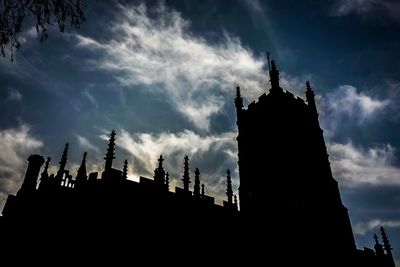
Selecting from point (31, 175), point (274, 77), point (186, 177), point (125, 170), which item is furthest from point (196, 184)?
point (274, 77)

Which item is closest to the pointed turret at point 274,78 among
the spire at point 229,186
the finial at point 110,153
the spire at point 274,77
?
the spire at point 274,77

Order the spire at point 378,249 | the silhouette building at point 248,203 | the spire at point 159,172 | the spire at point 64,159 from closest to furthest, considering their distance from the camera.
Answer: the silhouette building at point 248,203 < the spire at point 159,172 < the spire at point 64,159 < the spire at point 378,249

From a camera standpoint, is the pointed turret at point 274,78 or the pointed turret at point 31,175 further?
the pointed turret at point 274,78

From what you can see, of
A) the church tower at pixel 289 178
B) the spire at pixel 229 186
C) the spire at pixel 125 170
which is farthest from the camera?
the spire at pixel 229 186

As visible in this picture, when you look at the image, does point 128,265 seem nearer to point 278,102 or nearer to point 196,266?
point 196,266

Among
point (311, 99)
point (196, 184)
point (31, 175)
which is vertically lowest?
point (31, 175)

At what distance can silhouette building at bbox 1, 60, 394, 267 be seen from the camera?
16766 mm

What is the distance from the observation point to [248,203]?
25359 mm

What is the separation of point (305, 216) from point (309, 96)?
1284 cm

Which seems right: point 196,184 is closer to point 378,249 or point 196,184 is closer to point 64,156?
point 64,156

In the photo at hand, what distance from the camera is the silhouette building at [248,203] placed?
16.8m

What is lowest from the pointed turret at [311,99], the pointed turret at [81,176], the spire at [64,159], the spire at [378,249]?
the spire at [378,249]

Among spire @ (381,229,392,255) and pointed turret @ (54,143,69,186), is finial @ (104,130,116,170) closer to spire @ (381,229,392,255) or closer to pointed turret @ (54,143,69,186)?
pointed turret @ (54,143,69,186)

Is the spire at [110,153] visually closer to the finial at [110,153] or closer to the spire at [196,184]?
the finial at [110,153]
